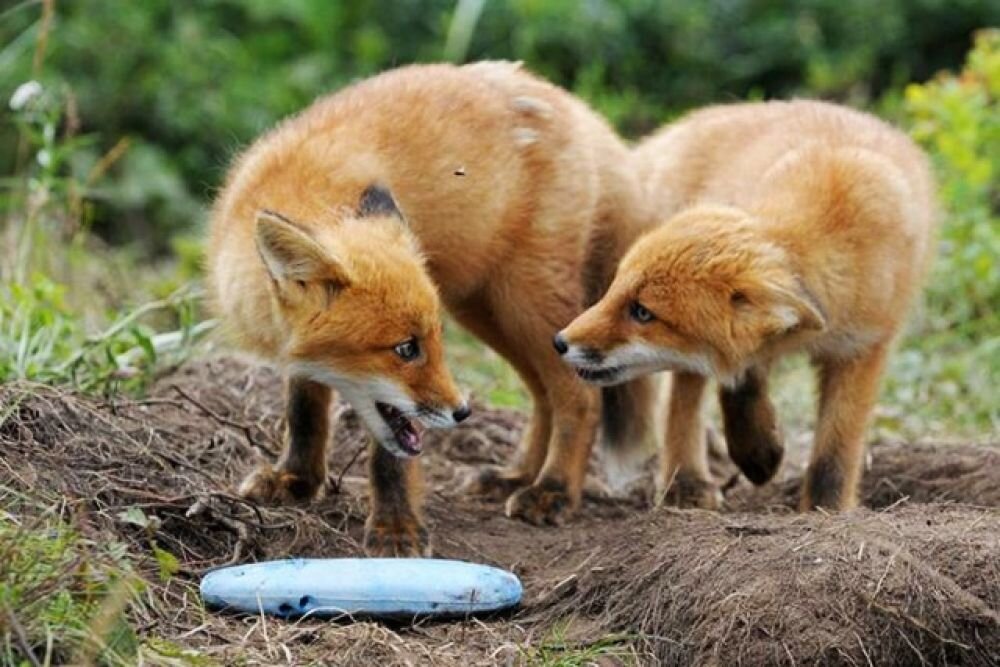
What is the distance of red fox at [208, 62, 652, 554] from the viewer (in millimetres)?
5992

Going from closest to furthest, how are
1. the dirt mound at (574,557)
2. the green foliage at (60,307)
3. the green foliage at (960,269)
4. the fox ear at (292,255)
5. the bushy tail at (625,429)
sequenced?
the dirt mound at (574,557), the fox ear at (292,255), the green foliage at (60,307), the bushy tail at (625,429), the green foliage at (960,269)

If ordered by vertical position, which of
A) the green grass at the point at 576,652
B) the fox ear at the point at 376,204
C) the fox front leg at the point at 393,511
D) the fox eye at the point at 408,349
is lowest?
the fox front leg at the point at 393,511

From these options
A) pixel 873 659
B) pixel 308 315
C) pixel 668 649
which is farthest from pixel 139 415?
pixel 873 659

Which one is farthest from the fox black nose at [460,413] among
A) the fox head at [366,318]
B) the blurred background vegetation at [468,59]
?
the blurred background vegetation at [468,59]

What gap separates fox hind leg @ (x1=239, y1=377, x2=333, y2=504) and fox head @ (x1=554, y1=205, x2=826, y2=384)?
107 cm

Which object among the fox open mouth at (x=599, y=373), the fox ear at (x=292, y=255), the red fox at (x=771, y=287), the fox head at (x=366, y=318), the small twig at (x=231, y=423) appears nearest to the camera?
the fox ear at (x=292, y=255)

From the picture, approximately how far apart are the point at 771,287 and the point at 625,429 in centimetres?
178

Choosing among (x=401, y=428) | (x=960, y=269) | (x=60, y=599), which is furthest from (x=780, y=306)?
(x=960, y=269)

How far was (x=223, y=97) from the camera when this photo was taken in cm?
1372

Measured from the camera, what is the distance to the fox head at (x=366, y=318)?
5.90m

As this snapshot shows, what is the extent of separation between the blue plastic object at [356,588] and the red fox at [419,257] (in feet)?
1.98

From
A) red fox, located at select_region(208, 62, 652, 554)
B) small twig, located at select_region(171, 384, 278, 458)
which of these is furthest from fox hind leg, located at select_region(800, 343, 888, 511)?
small twig, located at select_region(171, 384, 278, 458)

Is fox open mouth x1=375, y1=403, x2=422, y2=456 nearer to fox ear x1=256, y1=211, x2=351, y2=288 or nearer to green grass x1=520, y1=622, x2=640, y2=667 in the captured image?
fox ear x1=256, y1=211, x2=351, y2=288

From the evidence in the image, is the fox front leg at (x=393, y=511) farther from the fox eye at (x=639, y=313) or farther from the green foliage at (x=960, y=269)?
the green foliage at (x=960, y=269)
